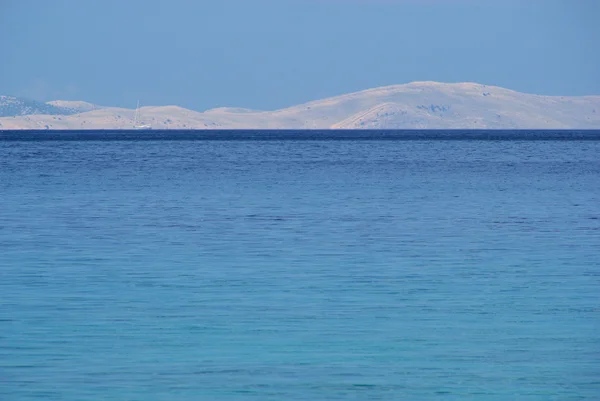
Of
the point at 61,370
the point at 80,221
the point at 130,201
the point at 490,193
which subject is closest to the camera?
the point at 61,370

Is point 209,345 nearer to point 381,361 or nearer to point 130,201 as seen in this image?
point 381,361

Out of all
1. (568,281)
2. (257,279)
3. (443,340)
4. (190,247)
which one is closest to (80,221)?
(190,247)

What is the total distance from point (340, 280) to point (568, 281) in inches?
151

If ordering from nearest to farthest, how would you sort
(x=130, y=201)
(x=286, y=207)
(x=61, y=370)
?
(x=61, y=370) → (x=286, y=207) → (x=130, y=201)

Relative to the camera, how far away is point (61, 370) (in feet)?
37.3

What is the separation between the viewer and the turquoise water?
11016 mm

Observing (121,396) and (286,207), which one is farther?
(286,207)

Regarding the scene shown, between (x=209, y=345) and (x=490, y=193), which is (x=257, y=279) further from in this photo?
(x=490, y=193)

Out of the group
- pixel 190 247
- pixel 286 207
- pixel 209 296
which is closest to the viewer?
pixel 209 296

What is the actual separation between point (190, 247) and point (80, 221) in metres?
6.90

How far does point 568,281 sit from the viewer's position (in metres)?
17.0

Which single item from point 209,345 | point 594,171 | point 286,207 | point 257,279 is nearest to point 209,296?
point 257,279

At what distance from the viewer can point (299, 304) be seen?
14805 mm

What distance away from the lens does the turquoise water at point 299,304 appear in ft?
36.1
